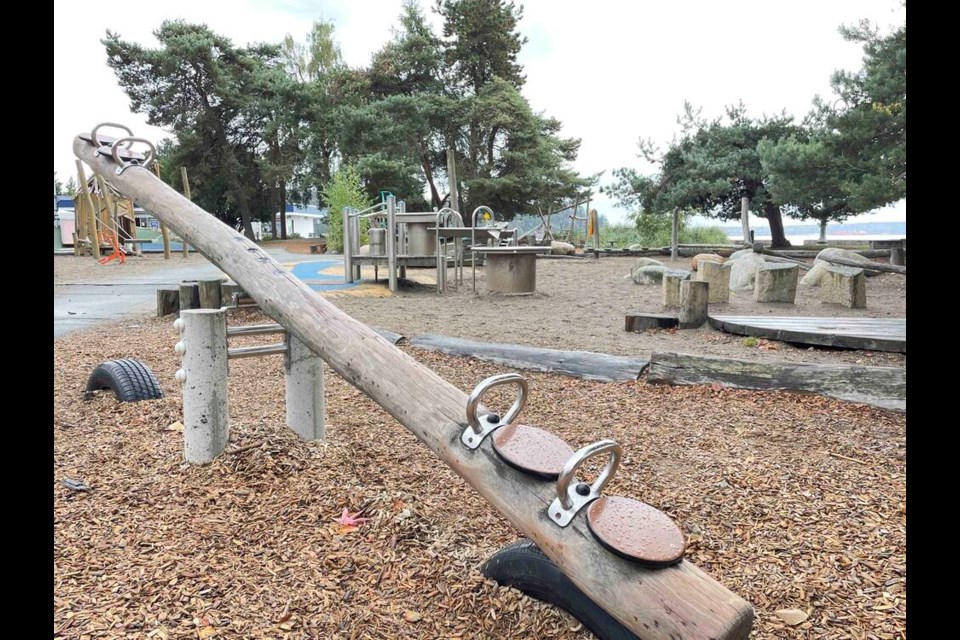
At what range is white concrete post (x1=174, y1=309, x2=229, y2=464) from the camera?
8.21ft

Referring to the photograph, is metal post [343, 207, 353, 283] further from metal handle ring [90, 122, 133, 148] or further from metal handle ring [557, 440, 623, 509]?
metal handle ring [557, 440, 623, 509]

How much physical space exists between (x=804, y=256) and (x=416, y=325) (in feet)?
37.3

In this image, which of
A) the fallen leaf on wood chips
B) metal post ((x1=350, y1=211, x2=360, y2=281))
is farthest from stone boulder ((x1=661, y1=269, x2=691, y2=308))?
the fallen leaf on wood chips

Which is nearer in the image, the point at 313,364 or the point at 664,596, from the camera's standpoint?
the point at 664,596

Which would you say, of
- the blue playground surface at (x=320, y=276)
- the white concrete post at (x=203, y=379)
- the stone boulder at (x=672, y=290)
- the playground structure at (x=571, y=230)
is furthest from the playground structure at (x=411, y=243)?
the playground structure at (x=571, y=230)

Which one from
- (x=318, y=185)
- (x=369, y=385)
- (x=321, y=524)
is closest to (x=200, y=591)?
(x=321, y=524)

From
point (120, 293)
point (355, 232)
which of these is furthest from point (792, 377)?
point (120, 293)

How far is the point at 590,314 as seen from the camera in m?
7.93

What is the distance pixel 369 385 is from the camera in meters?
1.87

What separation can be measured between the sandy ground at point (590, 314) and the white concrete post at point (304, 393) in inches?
118

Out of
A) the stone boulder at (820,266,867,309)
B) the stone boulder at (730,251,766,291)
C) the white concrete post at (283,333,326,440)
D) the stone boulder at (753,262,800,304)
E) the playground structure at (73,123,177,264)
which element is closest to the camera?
the white concrete post at (283,333,326,440)

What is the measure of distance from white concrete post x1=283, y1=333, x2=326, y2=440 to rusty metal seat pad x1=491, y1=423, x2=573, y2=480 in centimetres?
144

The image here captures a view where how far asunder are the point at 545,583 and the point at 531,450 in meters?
0.41

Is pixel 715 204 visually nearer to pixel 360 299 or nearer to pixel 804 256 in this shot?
pixel 804 256
